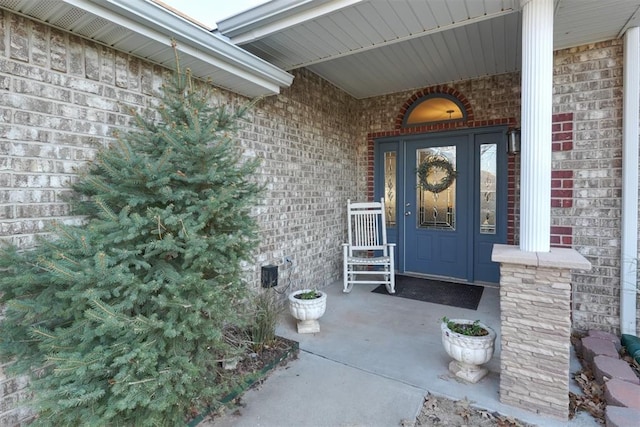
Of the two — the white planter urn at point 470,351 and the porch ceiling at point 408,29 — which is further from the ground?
the porch ceiling at point 408,29

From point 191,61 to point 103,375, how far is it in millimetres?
2088

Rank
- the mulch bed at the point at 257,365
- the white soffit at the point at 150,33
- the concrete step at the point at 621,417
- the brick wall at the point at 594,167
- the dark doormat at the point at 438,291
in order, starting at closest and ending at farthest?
the concrete step at the point at 621,417 → the white soffit at the point at 150,33 → the mulch bed at the point at 257,365 → the brick wall at the point at 594,167 → the dark doormat at the point at 438,291

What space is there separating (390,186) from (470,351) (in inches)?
133

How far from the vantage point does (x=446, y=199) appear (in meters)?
4.82

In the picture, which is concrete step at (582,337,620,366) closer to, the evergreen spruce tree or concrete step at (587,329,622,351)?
concrete step at (587,329,622,351)

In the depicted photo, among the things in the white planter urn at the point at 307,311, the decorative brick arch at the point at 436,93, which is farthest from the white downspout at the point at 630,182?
the white planter urn at the point at 307,311

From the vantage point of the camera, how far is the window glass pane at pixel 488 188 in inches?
177

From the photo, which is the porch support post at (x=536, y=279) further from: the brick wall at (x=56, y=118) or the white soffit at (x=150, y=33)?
the white soffit at (x=150, y=33)

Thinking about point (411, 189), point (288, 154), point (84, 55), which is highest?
point (84, 55)

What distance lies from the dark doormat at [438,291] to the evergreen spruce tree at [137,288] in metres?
2.76

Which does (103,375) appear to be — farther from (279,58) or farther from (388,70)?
(388,70)

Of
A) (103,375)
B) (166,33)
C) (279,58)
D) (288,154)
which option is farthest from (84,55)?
(288,154)

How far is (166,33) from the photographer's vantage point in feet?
6.79

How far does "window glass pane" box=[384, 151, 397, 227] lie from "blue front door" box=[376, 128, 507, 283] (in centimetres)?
2
